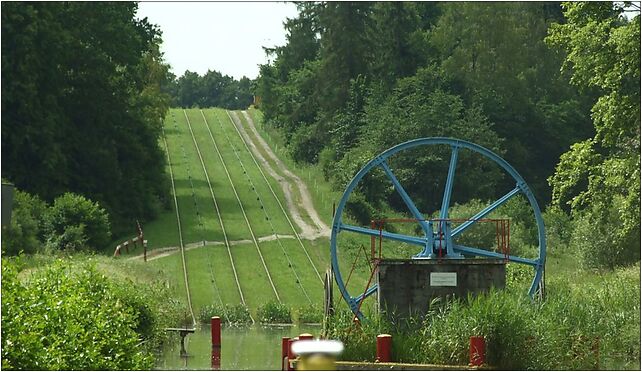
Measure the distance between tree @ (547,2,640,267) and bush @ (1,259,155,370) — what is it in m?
18.4

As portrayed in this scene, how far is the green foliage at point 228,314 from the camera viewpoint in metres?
44.2

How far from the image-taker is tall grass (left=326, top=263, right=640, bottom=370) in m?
23.2

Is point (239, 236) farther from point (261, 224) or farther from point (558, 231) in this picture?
point (558, 231)

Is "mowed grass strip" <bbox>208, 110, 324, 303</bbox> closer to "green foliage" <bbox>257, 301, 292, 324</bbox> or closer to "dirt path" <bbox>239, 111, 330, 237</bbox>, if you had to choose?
"dirt path" <bbox>239, 111, 330, 237</bbox>

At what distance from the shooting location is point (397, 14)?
85000mm

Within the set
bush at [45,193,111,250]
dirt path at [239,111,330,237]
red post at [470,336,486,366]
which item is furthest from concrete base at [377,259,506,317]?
dirt path at [239,111,330,237]

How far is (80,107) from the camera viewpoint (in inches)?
2409

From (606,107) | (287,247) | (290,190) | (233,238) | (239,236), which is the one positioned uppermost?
(290,190)

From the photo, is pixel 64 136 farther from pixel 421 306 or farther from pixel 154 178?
pixel 421 306

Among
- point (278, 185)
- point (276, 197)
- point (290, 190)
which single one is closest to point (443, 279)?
point (276, 197)

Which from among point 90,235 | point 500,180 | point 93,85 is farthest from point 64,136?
point 500,180

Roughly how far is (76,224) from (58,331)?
1392 inches

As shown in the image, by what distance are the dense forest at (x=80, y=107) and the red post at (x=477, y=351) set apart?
36.5m

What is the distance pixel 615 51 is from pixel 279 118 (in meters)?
57.5
